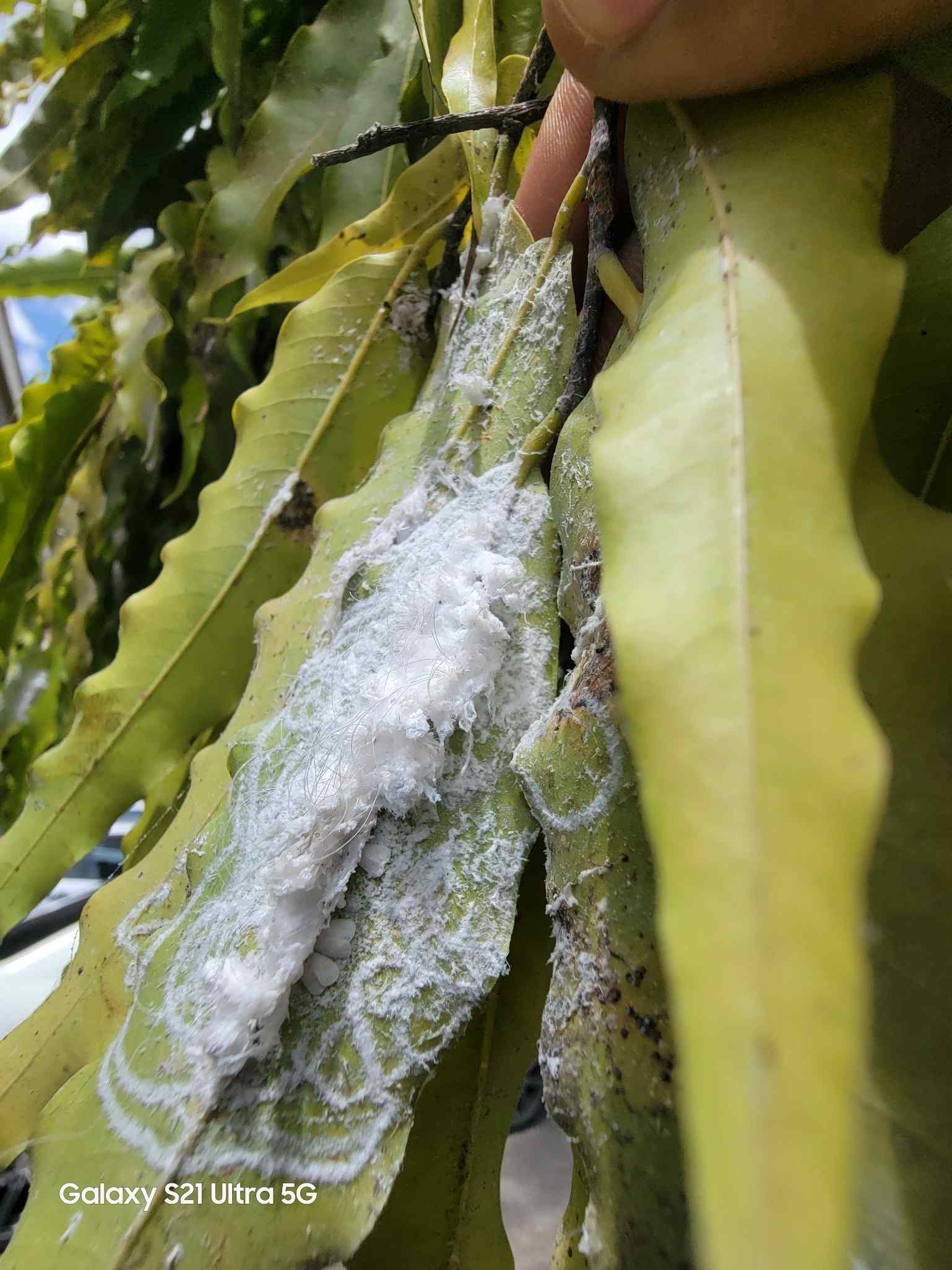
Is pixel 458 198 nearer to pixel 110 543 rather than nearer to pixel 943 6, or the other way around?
pixel 943 6

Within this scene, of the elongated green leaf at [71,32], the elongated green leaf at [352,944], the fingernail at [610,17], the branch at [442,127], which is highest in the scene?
the elongated green leaf at [71,32]

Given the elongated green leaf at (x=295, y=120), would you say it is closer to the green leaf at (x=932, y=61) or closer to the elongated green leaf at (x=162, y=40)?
the elongated green leaf at (x=162, y=40)

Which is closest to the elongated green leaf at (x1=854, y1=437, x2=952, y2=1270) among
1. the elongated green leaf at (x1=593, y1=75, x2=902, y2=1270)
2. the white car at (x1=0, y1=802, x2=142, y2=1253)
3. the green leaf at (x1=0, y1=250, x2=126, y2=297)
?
the elongated green leaf at (x1=593, y1=75, x2=902, y2=1270)

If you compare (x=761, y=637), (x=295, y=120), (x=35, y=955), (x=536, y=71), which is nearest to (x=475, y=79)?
(x=536, y=71)

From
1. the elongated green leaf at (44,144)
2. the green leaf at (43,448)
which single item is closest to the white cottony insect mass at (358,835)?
the green leaf at (43,448)

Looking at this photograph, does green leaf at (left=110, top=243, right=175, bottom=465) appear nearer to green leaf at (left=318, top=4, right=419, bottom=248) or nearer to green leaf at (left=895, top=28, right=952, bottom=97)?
green leaf at (left=318, top=4, right=419, bottom=248)

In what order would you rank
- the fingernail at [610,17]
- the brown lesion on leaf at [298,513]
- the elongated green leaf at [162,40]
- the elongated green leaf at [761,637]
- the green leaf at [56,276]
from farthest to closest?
1. the green leaf at [56,276]
2. the elongated green leaf at [162,40]
3. the brown lesion on leaf at [298,513]
4. the fingernail at [610,17]
5. the elongated green leaf at [761,637]
